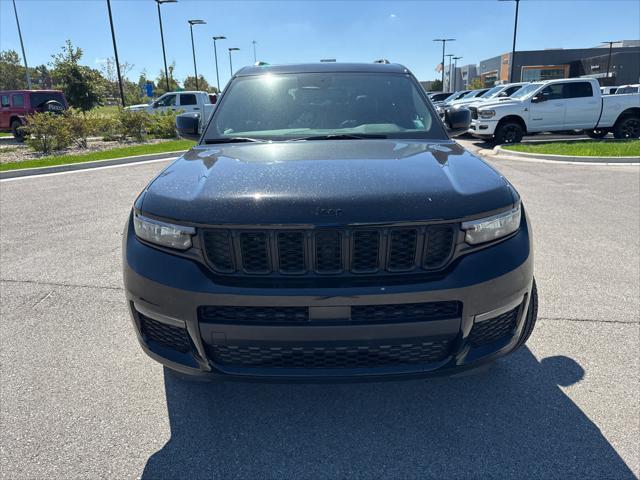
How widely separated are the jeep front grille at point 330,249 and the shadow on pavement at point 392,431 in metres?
0.90

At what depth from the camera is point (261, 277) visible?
1.97 metres

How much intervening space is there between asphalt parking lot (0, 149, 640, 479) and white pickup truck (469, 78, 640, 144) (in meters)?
11.4

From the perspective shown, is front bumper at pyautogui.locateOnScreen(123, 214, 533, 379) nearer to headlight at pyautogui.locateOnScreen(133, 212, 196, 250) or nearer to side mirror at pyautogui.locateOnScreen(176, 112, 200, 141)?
Result: headlight at pyautogui.locateOnScreen(133, 212, 196, 250)

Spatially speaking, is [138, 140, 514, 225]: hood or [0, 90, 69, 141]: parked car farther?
[0, 90, 69, 141]: parked car

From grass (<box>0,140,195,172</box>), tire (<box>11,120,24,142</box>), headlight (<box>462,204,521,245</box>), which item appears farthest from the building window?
headlight (<box>462,204,521,245</box>)

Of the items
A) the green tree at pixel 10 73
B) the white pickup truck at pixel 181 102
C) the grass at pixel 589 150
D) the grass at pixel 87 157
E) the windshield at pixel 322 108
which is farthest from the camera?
the green tree at pixel 10 73

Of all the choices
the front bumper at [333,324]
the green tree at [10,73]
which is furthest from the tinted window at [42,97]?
the green tree at [10,73]

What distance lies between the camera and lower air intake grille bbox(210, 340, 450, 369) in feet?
6.43

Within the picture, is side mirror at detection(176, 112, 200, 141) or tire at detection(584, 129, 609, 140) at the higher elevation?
side mirror at detection(176, 112, 200, 141)

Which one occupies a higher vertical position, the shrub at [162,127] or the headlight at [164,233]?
the headlight at [164,233]

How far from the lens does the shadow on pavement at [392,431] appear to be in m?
2.12

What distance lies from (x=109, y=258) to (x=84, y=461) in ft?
10.2

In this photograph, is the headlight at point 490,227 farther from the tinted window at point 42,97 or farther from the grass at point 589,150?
the tinted window at point 42,97

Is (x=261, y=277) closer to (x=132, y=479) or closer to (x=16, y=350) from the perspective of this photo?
(x=132, y=479)
